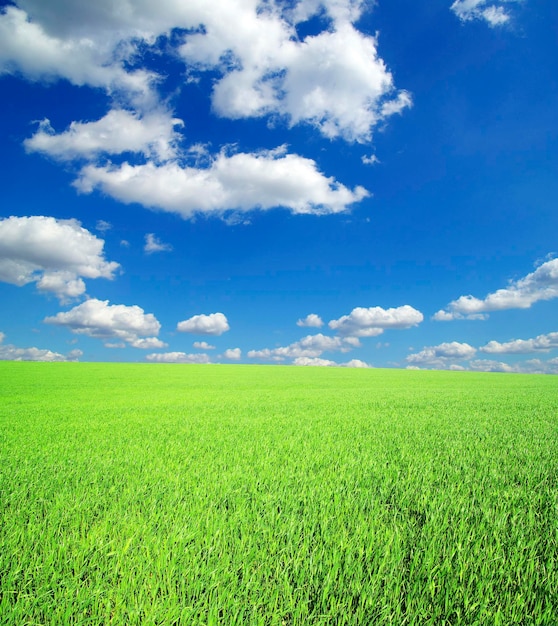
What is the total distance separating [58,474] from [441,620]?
4.86m

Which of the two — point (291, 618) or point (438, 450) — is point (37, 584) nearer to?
point (291, 618)

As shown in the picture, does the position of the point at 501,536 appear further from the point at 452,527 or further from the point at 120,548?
the point at 120,548

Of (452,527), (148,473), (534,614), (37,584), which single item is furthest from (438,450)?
(37,584)

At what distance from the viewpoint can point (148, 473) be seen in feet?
16.7

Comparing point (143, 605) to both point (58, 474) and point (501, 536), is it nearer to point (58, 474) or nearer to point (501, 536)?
point (501, 536)

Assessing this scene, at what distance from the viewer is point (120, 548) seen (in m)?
3.07

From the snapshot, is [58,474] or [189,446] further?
[189,446]

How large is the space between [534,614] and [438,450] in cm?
436

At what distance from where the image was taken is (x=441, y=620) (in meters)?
2.37

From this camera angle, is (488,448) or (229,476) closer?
(229,476)

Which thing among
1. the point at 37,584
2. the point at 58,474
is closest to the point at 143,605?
the point at 37,584

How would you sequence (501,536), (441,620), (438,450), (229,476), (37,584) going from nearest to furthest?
(441,620), (37,584), (501,536), (229,476), (438,450)

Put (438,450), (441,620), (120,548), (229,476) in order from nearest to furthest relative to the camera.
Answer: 1. (441,620)
2. (120,548)
3. (229,476)
4. (438,450)

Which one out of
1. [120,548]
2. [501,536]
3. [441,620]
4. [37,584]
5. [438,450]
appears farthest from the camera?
[438,450]
